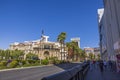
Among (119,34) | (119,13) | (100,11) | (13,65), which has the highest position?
(100,11)

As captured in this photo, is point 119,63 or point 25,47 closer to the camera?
point 119,63

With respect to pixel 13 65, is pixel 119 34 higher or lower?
higher

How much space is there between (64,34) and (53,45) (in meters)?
50.5

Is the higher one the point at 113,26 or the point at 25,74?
the point at 113,26

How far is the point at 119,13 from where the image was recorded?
37.6 m

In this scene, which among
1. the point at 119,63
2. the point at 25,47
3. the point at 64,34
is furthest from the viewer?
the point at 25,47

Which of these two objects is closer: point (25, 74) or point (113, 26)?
point (25, 74)

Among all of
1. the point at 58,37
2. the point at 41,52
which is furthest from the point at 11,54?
the point at 58,37

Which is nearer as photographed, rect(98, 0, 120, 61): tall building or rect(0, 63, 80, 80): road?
rect(0, 63, 80, 80): road

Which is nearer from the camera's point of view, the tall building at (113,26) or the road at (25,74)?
the road at (25,74)

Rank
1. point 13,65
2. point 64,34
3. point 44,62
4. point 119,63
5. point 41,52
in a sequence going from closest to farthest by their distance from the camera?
point 119,63 < point 13,65 < point 44,62 < point 64,34 < point 41,52

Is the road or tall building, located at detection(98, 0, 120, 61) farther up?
tall building, located at detection(98, 0, 120, 61)

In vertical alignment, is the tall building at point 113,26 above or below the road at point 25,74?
above

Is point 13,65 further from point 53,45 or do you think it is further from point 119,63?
point 53,45
